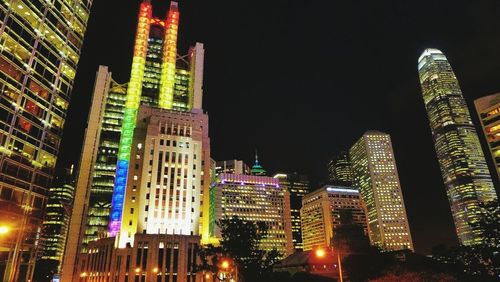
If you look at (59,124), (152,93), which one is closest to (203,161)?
(152,93)

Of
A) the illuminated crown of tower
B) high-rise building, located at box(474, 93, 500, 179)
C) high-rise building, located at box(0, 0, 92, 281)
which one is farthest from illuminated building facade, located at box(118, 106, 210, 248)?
high-rise building, located at box(474, 93, 500, 179)

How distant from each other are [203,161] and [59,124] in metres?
54.7

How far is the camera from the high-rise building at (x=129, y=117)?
119375 millimetres

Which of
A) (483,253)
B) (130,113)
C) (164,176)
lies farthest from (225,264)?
(130,113)

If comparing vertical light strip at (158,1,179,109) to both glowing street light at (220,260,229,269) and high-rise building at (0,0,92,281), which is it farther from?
glowing street light at (220,260,229,269)

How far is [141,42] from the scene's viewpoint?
137m

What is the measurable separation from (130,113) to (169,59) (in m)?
26.7

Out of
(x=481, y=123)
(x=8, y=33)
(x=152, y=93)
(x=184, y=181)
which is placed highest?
(x=152, y=93)

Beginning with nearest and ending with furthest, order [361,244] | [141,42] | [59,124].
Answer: [59,124]
[361,244]
[141,42]

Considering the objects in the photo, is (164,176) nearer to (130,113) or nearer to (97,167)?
(130,113)

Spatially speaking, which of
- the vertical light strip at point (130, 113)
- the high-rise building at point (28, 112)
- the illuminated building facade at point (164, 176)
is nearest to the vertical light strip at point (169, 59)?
the vertical light strip at point (130, 113)

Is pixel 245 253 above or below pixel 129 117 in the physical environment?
below

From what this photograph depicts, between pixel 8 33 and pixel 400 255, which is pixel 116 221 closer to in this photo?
pixel 8 33

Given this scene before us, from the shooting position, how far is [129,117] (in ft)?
419
